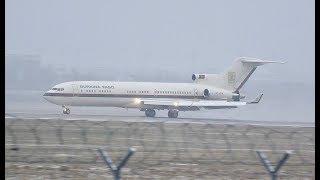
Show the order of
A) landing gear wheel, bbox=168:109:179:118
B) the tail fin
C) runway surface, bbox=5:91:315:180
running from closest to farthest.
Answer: runway surface, bbox=5:91:315:180 < landing gear wheel, bbox=168:109:179:118 < the tail fin

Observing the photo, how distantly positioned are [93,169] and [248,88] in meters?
53.8

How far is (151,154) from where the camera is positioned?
→ 852 inches

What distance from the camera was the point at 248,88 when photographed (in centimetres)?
7038

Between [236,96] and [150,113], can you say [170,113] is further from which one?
[236,96]

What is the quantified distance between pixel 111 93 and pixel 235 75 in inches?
505

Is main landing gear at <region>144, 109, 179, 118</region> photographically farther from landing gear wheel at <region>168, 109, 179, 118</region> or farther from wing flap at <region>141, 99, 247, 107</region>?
wing flap at <region>141, 99, 247, 107</region>

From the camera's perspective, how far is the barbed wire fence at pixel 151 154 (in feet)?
57.3

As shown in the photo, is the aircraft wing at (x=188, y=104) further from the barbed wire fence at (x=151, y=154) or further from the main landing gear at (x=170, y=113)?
the barbed wire fence at (x=151, y=154)

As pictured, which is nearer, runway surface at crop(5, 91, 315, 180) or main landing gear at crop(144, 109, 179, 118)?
runway surface at crop(5, 91, 315, 180)

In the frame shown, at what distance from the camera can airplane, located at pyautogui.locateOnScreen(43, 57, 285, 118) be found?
53.4m

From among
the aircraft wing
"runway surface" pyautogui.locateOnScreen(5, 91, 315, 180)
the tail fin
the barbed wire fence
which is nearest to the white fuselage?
→ the aircraft wing

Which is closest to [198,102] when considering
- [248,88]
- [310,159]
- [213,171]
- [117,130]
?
[248,88]
